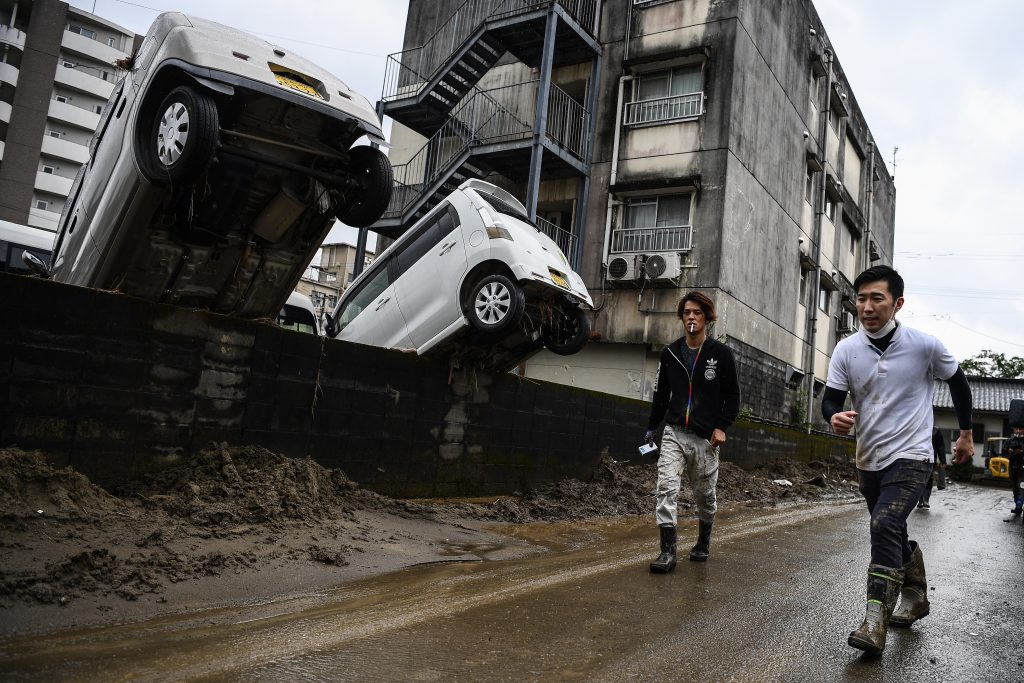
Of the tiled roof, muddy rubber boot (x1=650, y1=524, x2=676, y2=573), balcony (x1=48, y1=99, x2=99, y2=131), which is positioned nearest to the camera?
muddy rubber boot (x1=650, y1=524, x2=676, y2=573)

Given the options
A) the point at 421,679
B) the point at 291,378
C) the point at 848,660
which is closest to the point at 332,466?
the point at 291,378

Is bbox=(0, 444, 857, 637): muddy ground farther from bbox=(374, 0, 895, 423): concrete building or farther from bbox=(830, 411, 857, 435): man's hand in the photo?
bbox=(374, 0, 895, 423): concrete building

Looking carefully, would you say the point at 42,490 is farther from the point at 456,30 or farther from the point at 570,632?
the point at 456,30

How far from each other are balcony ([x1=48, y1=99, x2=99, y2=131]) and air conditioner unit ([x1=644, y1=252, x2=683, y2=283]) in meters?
48.2

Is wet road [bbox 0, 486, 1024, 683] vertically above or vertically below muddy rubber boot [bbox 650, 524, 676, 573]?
below

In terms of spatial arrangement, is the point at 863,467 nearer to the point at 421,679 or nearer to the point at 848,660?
the point at 848,660

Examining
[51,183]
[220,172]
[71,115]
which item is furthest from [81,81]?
[220,172]

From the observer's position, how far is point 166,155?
5.09 m

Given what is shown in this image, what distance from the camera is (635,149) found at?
18516 mm

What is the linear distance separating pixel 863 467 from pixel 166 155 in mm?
4857

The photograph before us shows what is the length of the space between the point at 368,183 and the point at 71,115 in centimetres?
5700

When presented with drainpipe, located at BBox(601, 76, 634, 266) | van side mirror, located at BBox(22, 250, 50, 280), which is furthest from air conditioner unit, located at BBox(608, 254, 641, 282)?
van side mirror, located at BBox(22, 250, 50, 280)

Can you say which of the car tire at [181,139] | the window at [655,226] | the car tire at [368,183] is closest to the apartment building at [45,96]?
the window at [655,226]

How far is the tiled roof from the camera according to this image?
36591 millimetres
